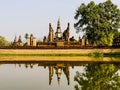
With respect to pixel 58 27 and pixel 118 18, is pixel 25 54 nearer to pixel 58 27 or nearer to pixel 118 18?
pixel 58 27

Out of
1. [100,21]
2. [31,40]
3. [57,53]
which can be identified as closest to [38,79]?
[57,53]

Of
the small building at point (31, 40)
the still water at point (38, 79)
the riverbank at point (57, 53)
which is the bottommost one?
the still water at point (38, 79)

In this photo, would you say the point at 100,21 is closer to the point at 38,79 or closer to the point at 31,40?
the point at 31,40

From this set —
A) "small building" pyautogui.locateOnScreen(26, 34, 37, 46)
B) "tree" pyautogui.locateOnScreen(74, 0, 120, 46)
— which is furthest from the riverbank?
"tree" pyautogui.locateOnScreen(74, 0, 120, 46)

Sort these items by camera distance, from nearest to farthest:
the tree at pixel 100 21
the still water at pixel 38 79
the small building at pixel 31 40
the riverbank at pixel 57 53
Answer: the still water at pixel 38 79
the riverbank at pixel 57 53
the small building at pixel 31 40
the tree at pixel 100 21

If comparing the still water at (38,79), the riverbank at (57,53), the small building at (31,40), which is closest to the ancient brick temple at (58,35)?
the small building at (31,40)

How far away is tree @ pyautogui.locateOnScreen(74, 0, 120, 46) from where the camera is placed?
62.6 metres

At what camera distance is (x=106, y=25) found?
62406 mm

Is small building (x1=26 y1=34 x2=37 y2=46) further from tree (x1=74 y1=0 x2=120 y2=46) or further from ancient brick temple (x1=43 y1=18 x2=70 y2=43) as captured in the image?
tree (x1=74 y1=0 x2=120 y2=46)

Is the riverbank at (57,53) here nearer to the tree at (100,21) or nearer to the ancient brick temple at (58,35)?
the ancient brick temple at (58,35)

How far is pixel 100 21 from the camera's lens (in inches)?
2515

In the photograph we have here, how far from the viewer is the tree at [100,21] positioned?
62.6 meters

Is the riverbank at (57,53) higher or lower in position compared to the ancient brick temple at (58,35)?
lower

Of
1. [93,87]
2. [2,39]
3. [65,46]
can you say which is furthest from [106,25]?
[2,39]
